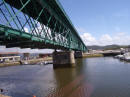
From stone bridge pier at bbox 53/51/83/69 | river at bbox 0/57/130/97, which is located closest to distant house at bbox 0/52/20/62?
stone bridge pier at bbox 53/51/83/69

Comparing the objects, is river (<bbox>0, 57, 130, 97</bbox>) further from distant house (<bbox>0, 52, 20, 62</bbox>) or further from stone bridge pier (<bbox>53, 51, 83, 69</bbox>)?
distant house (<bbox>0, 52, 20, 62</bbox>)

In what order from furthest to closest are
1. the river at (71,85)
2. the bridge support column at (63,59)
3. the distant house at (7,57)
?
the distant house at (7,57)
the bridge support column at (63,59)
the river at (71,85)

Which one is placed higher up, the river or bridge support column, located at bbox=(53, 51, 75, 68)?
bridge support column, located at bbox=(53, 51, 75, 68)

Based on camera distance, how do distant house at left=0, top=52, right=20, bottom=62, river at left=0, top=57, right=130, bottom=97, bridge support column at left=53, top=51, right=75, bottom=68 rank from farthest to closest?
distant house at left=0, top=52, right=20, bottom=62 < bridge support column at left=53, top=51, right=75, bottom=68 < river at left=0, top=57, right=130, bottom=97

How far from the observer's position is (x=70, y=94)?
14906mm

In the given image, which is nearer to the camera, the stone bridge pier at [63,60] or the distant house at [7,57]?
the stone bridge pier at [63,60]

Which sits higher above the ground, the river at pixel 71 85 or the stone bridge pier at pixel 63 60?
the stone bridge pier at pixel 63 60

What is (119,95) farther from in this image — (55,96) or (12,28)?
(12,28)

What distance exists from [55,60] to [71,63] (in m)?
6.04

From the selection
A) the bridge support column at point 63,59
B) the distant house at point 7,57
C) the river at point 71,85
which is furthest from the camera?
the distant house at point 7,57

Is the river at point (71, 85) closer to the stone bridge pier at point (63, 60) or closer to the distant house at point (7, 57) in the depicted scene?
the stone bridge pier at point (63, 60)

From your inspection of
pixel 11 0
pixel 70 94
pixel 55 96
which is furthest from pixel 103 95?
pixel 11 0

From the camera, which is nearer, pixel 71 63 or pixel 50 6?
pixel 50 6

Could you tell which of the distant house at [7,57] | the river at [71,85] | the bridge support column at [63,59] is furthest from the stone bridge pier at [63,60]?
the distant house at [7,57]
